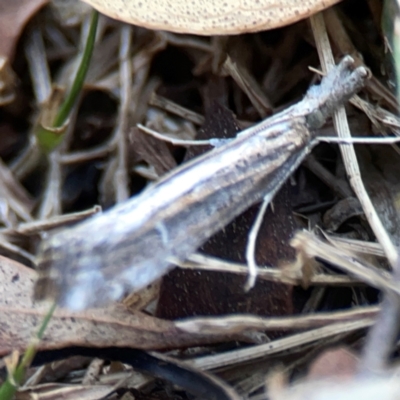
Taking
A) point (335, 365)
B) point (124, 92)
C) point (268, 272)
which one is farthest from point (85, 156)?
point (335, 365)

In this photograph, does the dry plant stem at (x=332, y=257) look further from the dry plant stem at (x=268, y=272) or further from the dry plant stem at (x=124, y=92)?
the dry plant stem at (x=124, y=92)

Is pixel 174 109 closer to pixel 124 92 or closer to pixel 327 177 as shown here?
pixel 124 92

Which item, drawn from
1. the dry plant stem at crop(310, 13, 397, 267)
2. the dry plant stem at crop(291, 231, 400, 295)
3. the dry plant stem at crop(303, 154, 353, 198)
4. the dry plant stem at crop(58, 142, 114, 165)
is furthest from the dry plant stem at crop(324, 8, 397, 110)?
the dry plant stem at crop(58, 142, 114, 165)

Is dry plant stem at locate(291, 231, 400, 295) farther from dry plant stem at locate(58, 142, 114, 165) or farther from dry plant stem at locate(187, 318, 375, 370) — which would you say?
dry plant stem at locate(58, 142, 114, 165)

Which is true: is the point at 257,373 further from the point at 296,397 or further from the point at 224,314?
the point at 296,397

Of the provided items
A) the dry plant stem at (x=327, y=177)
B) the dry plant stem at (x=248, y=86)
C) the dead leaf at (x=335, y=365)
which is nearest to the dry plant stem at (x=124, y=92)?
the dry plant stem at (x=248, y=86)
